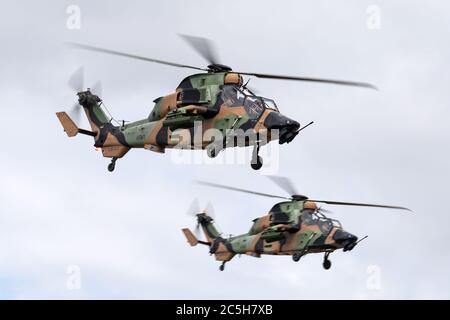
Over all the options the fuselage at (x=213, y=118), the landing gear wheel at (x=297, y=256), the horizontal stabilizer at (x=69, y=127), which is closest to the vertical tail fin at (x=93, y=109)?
the horizontal stabilizer at (x=69, y=127)

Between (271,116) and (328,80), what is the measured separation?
5.14m

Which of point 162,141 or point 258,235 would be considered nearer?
point 162,141

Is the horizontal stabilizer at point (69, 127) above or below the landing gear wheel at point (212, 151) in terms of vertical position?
above

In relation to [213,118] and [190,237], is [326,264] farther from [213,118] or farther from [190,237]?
[213,118]

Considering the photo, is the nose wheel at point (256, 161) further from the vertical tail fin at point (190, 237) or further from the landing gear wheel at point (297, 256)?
the vertical tail fin at point (190, 237)

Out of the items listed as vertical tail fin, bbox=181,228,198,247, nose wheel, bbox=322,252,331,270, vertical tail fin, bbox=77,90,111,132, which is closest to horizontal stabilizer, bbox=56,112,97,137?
vertical tail fin, bbox=77,90,111,132

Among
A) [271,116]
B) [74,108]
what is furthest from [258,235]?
[271,116]

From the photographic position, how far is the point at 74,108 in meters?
70.0

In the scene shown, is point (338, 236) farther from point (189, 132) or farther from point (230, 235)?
point (189, 132)

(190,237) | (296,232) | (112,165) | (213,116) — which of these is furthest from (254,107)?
(190,237)

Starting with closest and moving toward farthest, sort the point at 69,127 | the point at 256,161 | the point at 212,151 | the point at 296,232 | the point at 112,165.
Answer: the point at 212,151 → the point at 256,161 → the point at 112,165 → the point at 69,127 → the point at 296,232

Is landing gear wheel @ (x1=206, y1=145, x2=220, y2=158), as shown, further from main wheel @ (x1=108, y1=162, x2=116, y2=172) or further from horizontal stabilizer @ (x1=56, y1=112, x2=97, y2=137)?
horizontal stabilizer @ (x1=56, y1=112, x2=97, y2=137)

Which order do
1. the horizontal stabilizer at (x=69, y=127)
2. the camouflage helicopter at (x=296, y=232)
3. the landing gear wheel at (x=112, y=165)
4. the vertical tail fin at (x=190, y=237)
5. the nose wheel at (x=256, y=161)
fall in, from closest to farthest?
1. the nose wheel at (x=256, y=161)
2. the landing gear wheel at (x=112, y=165)
3. the horizontal stabilizer at (x=69, y=127)
4. the camouflage helicopter at (x=296, y=232)
5. the vertical tail fin at (x=190, y=237)
